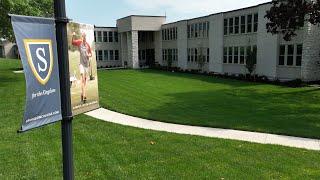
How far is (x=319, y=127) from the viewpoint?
38.3 feet

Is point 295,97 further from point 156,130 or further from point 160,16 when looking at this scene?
point 160,16

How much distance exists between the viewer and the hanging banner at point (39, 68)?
127 inches

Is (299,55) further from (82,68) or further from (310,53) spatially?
(82,68)

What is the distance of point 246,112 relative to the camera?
47.9ft

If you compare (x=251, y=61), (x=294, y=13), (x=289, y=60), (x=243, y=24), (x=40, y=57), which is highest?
(x=243, y=24)

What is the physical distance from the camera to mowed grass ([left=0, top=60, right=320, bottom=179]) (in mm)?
6973

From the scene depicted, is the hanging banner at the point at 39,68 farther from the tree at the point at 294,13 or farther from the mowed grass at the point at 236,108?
the tree at the point at 294,13

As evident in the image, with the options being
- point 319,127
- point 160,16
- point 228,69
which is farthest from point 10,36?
point 160,16

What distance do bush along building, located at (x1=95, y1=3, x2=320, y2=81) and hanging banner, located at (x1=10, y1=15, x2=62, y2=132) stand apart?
25.0 metres

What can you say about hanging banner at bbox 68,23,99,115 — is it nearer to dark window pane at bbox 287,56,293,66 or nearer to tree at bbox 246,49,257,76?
dark window pane at bbox 287,56,293,66

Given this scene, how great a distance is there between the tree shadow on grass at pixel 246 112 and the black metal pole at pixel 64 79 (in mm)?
8312

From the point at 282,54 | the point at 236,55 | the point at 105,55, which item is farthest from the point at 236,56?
the point at 105,55

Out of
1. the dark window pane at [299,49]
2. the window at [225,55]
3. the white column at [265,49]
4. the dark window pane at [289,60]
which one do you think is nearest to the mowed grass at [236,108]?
the dark window pane at [299,49]

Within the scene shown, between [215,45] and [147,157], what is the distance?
99.3 feet
